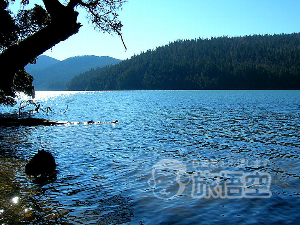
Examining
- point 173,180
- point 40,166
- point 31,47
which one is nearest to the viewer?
point 31,47

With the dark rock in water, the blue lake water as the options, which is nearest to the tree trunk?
the blue lake water

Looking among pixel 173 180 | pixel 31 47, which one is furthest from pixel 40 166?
pixel 31 47

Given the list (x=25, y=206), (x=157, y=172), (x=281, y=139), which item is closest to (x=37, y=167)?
(x=25, y=206)

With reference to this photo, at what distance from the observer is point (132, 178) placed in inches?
573

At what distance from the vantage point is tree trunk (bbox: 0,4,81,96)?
677cm

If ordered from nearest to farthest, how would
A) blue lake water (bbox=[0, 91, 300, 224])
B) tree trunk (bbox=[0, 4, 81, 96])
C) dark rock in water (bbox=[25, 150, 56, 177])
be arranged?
tree trunk (bbox=[0, 4, 81, 96])
blue lake water (bbox=[0, 91, 300, 224])
dark rock in water (bbox=[25, 150, 56, 177])

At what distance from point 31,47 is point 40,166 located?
414 inches

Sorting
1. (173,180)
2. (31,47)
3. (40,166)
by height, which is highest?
(31,47)

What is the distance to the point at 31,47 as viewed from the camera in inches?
270

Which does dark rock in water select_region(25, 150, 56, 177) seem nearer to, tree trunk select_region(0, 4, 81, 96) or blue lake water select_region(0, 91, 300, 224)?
blue lake water select_region(0, 91, 300, 224)

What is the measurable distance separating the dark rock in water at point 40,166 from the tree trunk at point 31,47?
960 cm

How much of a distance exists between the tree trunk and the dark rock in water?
9.60m

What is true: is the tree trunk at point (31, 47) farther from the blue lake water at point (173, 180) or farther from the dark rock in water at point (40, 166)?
the dark rock in water at point (40, 166)

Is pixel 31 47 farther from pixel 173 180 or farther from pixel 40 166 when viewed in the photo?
pixel 40 166
